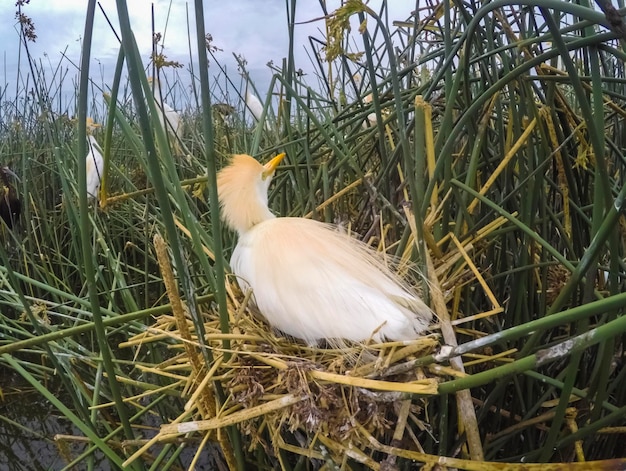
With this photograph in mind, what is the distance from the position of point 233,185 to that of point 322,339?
1.34 feet

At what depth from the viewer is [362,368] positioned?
64 centimetres

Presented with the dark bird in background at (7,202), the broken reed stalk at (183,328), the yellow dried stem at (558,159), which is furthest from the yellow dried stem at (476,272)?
the dark bird in background at (7,202)

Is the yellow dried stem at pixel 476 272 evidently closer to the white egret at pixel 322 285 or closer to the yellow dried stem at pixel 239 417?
the white egret at pixel 322 285

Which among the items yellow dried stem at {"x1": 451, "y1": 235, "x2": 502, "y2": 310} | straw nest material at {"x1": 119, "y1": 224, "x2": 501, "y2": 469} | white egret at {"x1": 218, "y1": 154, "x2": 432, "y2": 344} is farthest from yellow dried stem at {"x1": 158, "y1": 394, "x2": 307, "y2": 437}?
yellow dried stem at {"x1": 451, "y1": 235, "x2": 502, "y2": 310}

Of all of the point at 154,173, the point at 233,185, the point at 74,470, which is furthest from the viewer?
the point at 74,470

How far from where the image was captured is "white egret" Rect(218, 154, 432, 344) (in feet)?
2.40

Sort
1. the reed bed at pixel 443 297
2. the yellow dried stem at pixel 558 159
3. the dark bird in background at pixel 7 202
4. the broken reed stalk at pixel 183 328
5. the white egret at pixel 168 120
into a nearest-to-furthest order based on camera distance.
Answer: the reed bed at pixel 443 297 < the broken reed stalk at pixel 183 328 < the yellow dried stem at pixel 558 159 < the white egret at pixel 168 120 < the dark bird in background at pixel 7 202

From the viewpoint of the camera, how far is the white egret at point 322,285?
73cm

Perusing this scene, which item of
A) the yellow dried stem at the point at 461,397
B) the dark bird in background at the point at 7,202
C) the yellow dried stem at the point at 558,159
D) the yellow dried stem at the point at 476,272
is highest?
the dark bird in background at the point at 7,202

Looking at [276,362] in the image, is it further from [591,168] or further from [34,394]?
[34,394]

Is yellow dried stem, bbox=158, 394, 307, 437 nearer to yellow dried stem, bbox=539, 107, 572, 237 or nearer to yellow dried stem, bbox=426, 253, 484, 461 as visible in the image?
yellow dried stem, bbox=426, 253, 484, 461

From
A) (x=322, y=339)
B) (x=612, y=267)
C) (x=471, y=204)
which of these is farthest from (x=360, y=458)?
(x=471, y=204)

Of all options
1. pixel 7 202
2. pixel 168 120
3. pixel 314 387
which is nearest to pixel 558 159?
pixel 314 387

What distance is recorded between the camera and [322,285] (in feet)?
2.69
